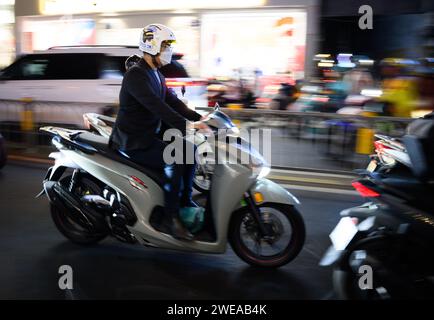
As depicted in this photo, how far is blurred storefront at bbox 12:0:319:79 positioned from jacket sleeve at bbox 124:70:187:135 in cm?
1062

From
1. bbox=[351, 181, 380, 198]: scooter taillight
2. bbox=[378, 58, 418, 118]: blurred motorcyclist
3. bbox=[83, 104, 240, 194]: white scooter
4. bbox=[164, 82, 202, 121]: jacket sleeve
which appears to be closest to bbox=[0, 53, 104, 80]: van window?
bbox=[83, 104, 240, 194]: white scooter

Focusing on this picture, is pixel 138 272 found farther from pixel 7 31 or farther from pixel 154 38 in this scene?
pixel 7 31

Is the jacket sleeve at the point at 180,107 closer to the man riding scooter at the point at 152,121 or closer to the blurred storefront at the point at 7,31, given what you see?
the man riding scooter at the point at 152,121

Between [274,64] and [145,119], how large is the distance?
1127 cm

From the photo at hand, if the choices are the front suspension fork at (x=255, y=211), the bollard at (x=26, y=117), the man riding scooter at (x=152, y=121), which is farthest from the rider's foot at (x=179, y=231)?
the bollard at (x=26, y=117)

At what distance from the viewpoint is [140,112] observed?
4523 mm

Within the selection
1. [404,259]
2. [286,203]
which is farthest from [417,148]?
[286,203]

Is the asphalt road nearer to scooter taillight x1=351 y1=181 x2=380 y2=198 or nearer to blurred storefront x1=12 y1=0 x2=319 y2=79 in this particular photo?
scooter taillight x1=351 y1=181 x2=380 y2=198

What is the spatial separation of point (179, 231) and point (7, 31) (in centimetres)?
1838

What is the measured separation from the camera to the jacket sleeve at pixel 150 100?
169 inches

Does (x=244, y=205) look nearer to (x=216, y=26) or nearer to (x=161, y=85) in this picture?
(x=161, y=85)

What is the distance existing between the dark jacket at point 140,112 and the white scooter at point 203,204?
0.20 meters

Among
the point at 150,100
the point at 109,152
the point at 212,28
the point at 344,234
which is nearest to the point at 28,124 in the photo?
the point at 109,152
